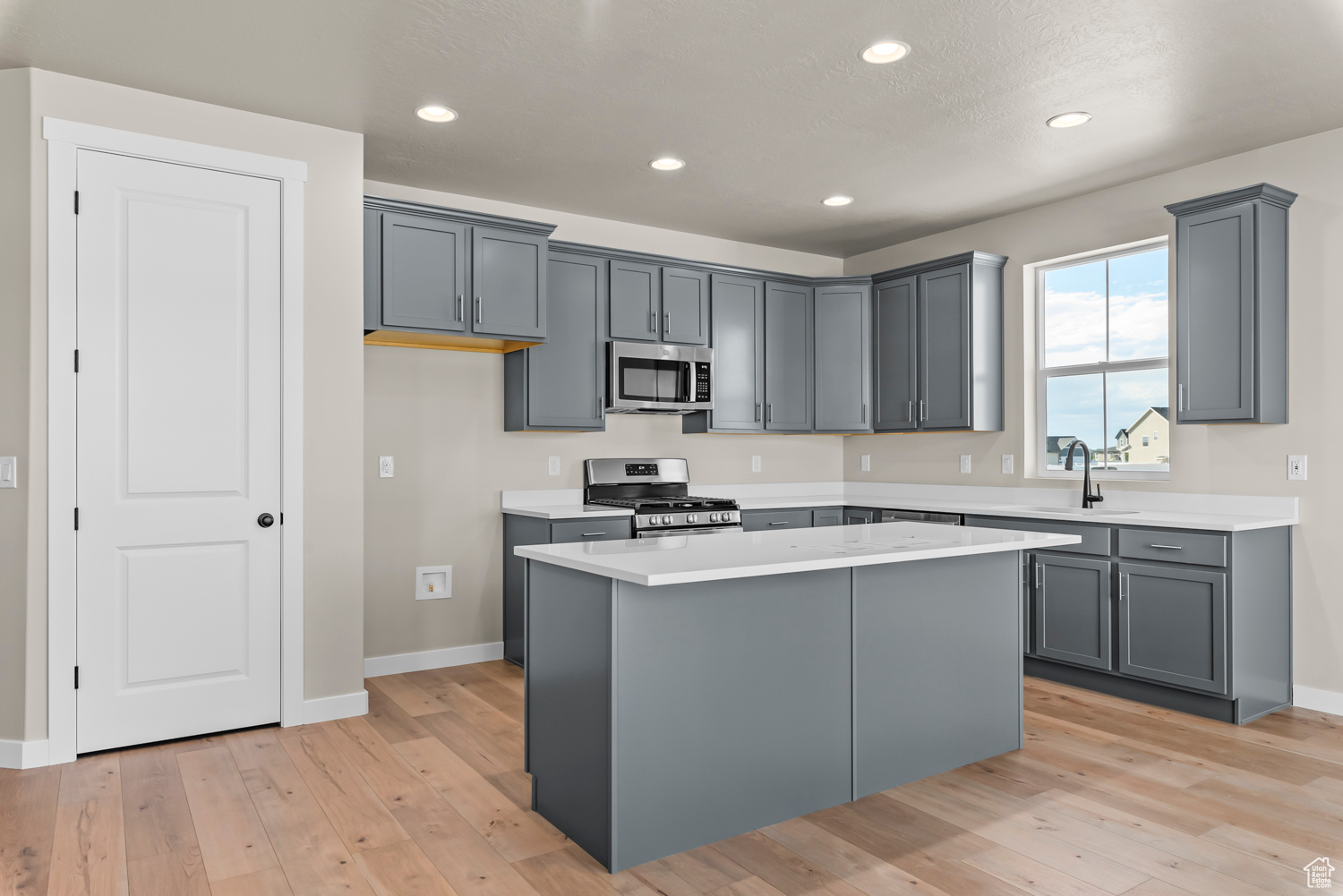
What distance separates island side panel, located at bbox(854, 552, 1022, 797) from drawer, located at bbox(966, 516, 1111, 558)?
3.15 ft

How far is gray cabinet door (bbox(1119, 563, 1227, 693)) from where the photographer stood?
11.4 ft

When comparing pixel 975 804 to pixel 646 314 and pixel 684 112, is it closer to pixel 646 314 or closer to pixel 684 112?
pixel 684 112

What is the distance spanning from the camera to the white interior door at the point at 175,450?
10.3ft

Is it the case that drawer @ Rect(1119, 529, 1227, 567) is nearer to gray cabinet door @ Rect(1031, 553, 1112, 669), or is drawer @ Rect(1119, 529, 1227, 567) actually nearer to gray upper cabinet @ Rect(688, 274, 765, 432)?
gray cabinet door @ Rect(1031, 553, 1112, 669)

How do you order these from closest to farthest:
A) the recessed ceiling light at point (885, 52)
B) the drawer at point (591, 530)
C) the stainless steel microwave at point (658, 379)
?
1. the recessed ceiling light at point (885, 52)
2. the drawer at point (591, 530)
3. the stainless steel microwave at point (658, 379)

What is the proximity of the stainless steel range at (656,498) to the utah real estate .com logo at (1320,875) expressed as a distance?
2906 millimetres

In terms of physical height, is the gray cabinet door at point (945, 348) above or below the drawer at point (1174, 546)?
above

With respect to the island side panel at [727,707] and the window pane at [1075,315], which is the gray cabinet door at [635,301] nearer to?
the window pane at [1075,315]

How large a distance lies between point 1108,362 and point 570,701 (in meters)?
3.57

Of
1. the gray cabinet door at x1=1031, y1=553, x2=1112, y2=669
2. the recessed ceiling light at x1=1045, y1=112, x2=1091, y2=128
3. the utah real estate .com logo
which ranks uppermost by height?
the recessed ceiling light at x1=1045, y1=112, x2=1091, y2=128

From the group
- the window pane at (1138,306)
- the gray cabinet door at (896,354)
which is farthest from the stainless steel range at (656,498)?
the window pane at (1138,306)

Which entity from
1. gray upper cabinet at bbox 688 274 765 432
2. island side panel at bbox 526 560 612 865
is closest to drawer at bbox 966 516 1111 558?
gray upper cabinet at bbox 688 274 765 432

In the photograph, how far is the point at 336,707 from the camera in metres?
3.56

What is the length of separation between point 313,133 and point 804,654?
294 centimetres
